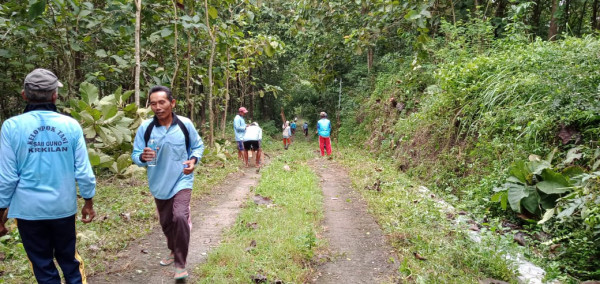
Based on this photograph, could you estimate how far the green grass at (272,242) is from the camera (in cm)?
381

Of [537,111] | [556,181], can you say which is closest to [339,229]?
[556,181]

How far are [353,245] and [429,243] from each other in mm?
947

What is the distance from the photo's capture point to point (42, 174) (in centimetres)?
273

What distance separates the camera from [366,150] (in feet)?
47.0

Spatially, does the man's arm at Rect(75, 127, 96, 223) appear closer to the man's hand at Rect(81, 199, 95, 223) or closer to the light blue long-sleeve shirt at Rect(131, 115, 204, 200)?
the man's hand at Rect(81, 199, 95, 223)

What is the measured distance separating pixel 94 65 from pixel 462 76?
907 centimetres

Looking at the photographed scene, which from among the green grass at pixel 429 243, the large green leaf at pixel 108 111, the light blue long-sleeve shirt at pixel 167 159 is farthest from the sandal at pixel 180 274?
the large green leaf at pixel 108 111

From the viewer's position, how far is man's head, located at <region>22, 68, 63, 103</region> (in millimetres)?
2729

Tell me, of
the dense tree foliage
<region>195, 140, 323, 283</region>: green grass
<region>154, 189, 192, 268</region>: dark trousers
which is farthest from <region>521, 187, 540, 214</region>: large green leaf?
<region>154, 189, 192, 268</region>: dark trousers

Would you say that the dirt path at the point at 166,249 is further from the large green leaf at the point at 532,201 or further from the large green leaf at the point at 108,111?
the large green leaf at the point at 532,201

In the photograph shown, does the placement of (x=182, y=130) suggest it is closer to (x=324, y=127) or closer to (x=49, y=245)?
(x=49, y=245)

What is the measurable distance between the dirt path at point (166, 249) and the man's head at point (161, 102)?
5.42ft

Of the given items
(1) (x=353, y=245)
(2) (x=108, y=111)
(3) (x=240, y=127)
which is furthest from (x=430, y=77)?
(2) (x=108, y=111)

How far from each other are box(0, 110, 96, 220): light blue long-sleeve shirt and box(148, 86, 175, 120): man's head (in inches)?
36.2
